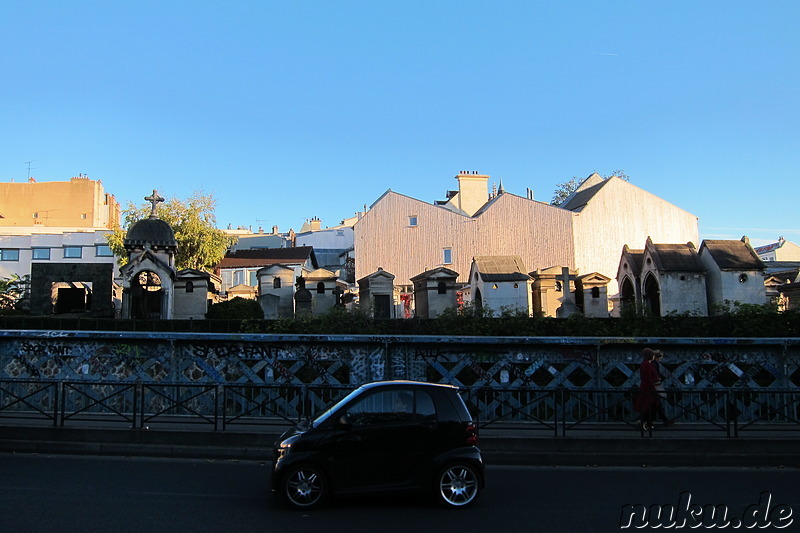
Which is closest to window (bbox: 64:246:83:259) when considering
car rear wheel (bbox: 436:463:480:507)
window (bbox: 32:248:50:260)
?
window (bbox: 32:248:50:260)

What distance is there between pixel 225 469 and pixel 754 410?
10.4 meters

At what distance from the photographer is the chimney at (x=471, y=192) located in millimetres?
66375

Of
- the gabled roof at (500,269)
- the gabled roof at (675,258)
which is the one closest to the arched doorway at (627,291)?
the gabled roof at (675,258)

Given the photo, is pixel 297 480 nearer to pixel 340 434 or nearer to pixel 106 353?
pixel 340 434

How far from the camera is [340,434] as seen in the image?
805 cm

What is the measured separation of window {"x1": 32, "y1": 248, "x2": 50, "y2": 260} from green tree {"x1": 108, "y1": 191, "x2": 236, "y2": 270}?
1508 centimetres

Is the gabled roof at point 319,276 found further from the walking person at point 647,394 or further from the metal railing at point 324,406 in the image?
the walking person at point 647,394

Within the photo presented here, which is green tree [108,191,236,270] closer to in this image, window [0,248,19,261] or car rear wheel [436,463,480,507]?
window [0,248,19,261]

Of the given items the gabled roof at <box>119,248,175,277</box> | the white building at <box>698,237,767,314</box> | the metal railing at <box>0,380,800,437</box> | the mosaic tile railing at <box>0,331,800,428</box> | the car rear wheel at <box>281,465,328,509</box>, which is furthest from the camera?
the gabled roof at <box>119,248,175,277</box>

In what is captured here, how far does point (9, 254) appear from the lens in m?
69.4

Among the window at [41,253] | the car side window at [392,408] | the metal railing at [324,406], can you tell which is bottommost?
the metal railing at [324,406]

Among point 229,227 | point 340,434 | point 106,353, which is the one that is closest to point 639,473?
point 340,434

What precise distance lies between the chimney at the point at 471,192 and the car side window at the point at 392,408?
58212mm

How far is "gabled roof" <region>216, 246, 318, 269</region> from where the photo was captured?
205 feet
